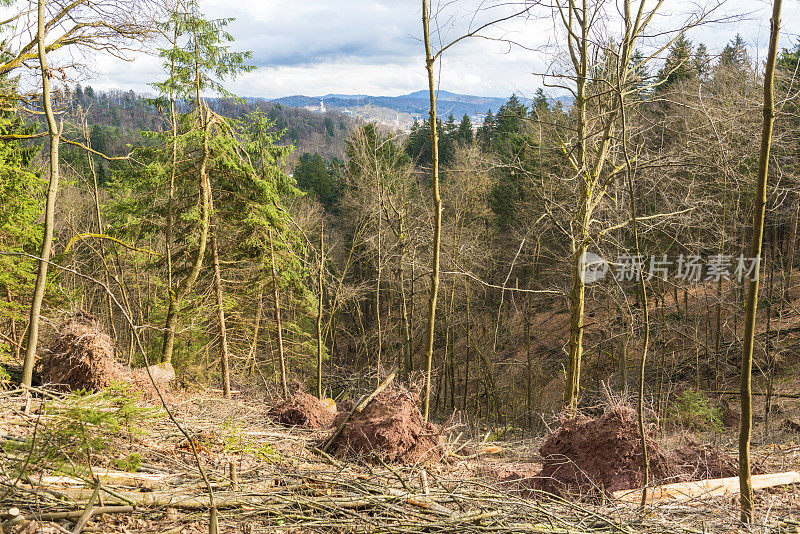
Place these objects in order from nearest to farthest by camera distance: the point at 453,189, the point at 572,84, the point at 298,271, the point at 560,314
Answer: the point at 572,84 → the point at 298,271 → the point at 453,189 → the point at 560,314

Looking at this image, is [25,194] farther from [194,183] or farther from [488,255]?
[488,255]

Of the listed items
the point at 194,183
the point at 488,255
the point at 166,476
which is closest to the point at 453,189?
the point at 488,255

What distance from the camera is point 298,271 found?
Result: 13305 millimetres

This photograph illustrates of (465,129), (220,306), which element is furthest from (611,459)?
(465,129)

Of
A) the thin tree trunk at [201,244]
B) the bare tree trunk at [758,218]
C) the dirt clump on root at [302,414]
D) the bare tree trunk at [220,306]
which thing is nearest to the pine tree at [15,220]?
the thin tree trunk at [201,244]

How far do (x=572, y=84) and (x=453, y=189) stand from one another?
14.0m

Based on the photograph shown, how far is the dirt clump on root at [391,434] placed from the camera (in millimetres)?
5309

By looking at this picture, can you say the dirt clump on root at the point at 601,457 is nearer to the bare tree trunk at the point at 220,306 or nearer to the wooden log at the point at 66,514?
the wooden log at the point at 66,514

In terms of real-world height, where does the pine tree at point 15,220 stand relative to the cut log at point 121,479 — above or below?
above

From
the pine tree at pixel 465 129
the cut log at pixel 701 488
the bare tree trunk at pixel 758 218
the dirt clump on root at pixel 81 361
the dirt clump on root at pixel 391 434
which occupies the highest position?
the pine tree at pixel 465 129

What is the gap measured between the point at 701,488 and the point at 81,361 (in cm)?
754

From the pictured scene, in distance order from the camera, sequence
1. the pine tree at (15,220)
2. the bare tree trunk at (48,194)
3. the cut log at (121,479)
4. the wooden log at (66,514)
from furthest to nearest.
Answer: the pine tree at (15,220), the bare tree trunk at (48,194), the cut log at (121,479), the wooden log at (66,514)

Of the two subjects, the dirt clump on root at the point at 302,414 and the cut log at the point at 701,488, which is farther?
the dirt clump on root at the point at 302,414

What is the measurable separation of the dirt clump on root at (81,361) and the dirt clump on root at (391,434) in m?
3.55
